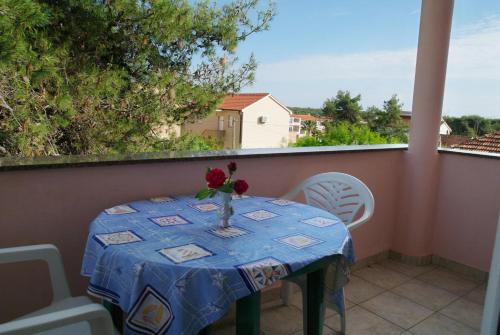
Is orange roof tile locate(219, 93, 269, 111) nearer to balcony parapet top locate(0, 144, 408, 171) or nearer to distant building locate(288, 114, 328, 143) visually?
distant building locate(288, 114, 328, 143)

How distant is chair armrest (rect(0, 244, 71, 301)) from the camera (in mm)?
1189

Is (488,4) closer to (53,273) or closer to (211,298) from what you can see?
(211,298)

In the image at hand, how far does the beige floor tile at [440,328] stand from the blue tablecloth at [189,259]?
3.47ft

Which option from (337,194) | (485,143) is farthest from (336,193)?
(485,143)

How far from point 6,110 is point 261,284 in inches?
122

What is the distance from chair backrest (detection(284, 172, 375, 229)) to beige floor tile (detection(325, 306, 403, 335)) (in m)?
0.57

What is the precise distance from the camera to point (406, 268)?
9.59 feet

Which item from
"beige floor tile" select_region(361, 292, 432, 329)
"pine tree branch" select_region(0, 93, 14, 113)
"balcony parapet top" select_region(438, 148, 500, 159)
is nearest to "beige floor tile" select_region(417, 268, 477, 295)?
"beige floor tile" select_region(361, 292, 432, 329)

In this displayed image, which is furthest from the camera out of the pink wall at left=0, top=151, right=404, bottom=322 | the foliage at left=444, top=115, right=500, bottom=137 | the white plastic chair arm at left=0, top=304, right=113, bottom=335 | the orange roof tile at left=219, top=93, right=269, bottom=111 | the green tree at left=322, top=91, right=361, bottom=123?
the green tree at left=322, top=91, right=361, bottom=123

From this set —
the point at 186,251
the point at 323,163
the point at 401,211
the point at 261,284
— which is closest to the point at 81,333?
the point at 186,251

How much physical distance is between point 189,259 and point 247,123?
548cm

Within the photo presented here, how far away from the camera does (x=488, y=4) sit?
3252mm

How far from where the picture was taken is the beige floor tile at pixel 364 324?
204 cm

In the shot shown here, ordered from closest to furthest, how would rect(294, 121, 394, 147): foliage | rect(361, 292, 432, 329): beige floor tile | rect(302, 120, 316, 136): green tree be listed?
rect(361, 292, 432, 329): beige floor tile < rect(294, 121, 394, 147): foliage < rect(302, 120, 316, 136): green tree
